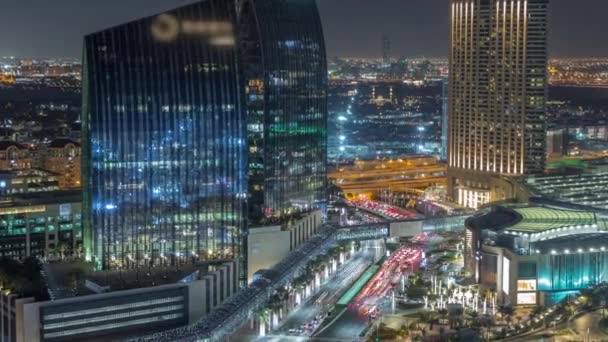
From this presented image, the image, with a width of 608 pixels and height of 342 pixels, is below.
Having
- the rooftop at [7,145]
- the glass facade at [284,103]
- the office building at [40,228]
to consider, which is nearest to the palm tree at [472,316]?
the glass facade at [284,103]

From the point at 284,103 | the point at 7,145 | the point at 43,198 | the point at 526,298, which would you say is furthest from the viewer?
the point at 7,145

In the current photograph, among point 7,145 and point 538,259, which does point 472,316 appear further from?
point 7,145

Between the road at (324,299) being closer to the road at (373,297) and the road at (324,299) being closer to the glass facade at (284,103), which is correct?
the road at (373,297)

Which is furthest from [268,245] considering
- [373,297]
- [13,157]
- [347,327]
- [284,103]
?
[13,157]

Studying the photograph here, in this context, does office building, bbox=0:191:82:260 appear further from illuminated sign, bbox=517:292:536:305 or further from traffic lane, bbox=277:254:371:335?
illuminated sign, bbox=517:292:536:305

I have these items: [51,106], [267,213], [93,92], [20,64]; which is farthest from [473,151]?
[20,64]

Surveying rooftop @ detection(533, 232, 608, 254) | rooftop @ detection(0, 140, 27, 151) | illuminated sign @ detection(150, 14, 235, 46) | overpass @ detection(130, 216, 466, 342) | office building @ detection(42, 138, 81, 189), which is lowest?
overpass @ detection(130, 216, 466, 342)

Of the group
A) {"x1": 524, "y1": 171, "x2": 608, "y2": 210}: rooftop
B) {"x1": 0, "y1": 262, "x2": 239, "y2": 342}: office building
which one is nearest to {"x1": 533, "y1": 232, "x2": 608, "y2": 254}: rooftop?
{"x1": 0, "y1": 262, "x2": 239, "y2": 342}: office building
